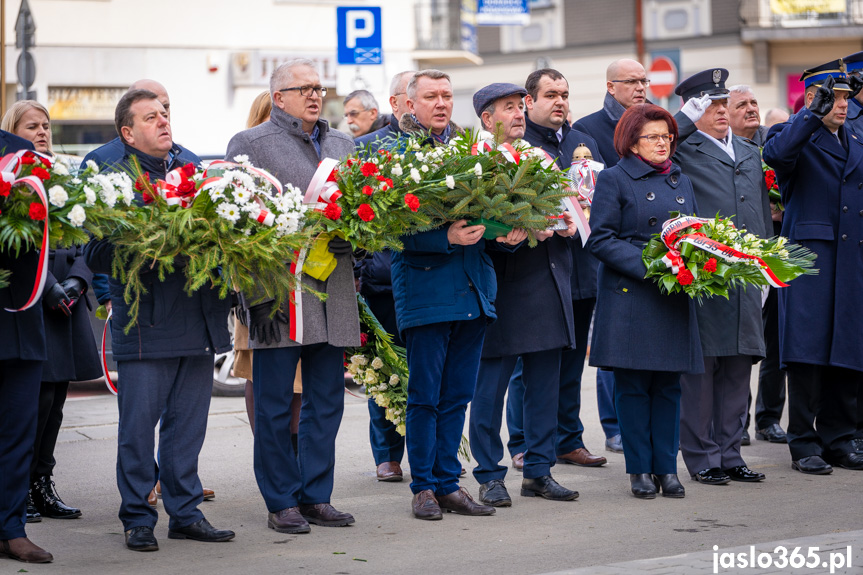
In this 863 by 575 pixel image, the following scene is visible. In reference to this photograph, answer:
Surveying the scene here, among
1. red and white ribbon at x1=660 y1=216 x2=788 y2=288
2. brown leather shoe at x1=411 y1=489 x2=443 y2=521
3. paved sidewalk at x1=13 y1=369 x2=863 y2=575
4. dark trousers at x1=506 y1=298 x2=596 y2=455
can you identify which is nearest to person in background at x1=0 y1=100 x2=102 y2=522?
paved sidewalk at x1=13 y1=369 x2=863 y2=575

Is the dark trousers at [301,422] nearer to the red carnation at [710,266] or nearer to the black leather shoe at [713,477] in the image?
the red carnation at [710,266]

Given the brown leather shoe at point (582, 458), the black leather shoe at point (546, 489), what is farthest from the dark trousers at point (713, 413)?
the black leather shoe at point (546, 489)

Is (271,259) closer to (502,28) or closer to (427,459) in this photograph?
(427,459)

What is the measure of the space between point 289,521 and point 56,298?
1.65 m

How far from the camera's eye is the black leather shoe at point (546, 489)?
694 cm

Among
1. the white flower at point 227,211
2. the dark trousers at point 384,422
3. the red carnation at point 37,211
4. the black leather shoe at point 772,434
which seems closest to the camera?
the red carnation at point 37,211

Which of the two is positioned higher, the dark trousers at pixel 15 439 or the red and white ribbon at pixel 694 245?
the red and white ribbon at pixel 694 245

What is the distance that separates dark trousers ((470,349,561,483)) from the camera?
6.83 m

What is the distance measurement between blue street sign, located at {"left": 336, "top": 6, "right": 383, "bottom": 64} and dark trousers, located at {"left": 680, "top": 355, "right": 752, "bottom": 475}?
263 inches

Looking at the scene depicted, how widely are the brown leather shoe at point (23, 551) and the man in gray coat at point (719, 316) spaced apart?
378cm

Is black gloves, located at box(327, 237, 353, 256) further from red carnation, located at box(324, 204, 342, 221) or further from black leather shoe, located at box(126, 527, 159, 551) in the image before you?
black leather shoe, located at box(126, 527, 159, 551)

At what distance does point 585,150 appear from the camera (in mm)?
7633

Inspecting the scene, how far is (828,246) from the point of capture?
25.8ft

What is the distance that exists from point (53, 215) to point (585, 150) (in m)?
3.51
